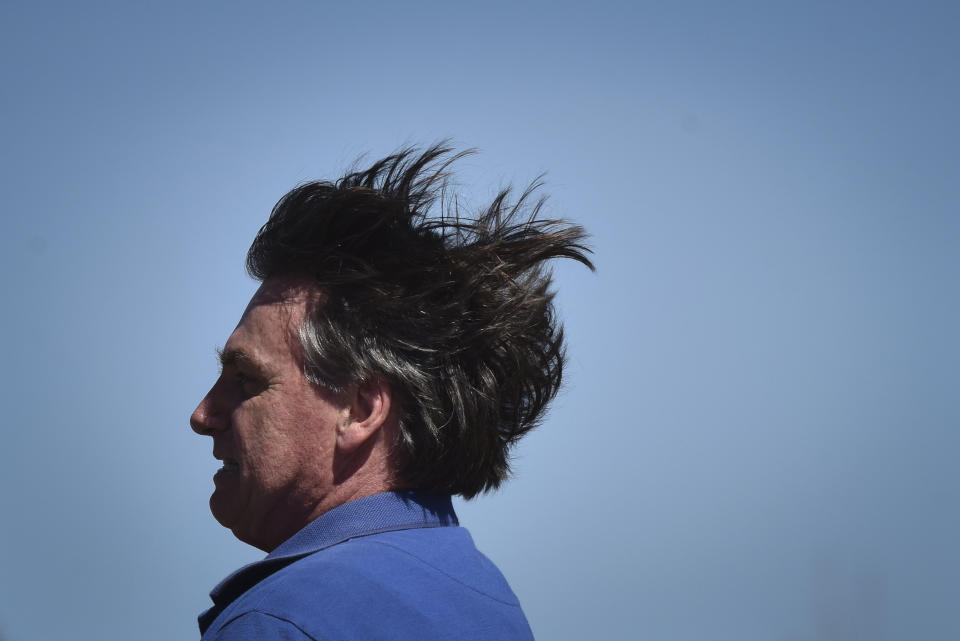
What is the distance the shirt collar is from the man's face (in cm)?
→ 13

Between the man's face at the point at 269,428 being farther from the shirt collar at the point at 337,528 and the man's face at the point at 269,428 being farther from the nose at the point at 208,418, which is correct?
the shirt collar at the point at 337,528

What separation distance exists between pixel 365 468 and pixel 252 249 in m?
0.74

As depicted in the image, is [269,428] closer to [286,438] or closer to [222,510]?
[286,438]

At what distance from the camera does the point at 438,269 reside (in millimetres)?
2318

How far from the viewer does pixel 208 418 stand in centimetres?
229

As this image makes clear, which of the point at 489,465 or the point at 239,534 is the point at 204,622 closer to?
the point at 239,534

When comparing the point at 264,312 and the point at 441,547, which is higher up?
the point at 264,312

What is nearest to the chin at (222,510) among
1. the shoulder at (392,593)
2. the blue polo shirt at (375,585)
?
the blue polo shirt at (375,585)

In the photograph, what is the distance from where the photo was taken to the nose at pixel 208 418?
2.29 m

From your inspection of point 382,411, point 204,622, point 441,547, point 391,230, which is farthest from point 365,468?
point 391,230

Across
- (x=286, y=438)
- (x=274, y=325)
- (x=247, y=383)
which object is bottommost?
(x=286, y=438)

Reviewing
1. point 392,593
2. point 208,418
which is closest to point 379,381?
point 208,418

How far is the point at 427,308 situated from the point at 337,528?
22.8 inches

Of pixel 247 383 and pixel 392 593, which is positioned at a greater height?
pixel 247 383
